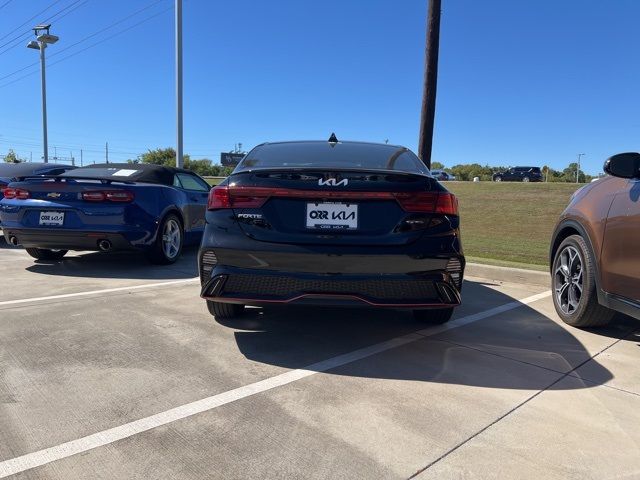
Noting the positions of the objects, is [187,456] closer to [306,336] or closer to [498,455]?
[498,455]

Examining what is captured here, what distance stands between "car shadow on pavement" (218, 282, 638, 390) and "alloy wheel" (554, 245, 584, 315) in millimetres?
232

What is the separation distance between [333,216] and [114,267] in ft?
14.8

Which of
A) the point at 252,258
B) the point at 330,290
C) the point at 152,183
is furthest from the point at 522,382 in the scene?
the point at 152,183

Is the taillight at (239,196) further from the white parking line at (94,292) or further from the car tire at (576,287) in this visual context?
the car tire at (576,287)

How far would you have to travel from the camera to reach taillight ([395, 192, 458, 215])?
11.1 feet

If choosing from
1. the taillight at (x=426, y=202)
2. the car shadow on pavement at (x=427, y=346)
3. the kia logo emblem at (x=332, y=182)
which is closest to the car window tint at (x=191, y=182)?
the car shadow on pavement at (x=427, y=346)

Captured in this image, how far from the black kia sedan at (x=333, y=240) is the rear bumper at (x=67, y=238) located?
3092 millimetres

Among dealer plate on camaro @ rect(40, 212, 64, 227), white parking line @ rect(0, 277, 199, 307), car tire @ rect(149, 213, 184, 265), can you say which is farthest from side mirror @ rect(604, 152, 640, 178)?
dealer plate on camaro @ rect(40, 212, 64, 227)

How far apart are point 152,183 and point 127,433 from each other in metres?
4.94

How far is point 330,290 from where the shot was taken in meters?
3.33

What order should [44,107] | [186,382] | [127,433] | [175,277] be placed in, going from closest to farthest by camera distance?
[127,433], [186,382], [175,277], [44,107]

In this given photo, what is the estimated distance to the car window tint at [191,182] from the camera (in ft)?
25.5

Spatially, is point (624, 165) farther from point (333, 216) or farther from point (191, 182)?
point (191, 182)

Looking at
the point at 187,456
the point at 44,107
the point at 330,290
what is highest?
the point at 44,107
